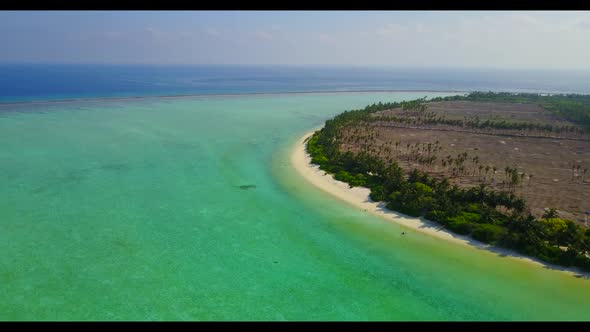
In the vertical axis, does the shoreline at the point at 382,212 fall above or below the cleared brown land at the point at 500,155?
below

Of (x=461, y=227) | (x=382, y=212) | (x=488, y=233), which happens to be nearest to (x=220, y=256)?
(x=382, y=212)

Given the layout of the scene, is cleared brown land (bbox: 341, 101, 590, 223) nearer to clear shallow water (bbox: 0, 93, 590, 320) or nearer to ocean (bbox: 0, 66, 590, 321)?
ocean (bbox: 0, 66, 590, 321)

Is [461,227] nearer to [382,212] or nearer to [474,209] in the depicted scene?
[474,209]

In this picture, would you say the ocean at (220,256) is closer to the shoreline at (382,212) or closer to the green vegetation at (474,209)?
the shoreline at (382,212)

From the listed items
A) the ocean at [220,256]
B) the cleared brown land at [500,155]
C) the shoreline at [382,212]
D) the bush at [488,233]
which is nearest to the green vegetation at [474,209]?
the bush at [488,233]

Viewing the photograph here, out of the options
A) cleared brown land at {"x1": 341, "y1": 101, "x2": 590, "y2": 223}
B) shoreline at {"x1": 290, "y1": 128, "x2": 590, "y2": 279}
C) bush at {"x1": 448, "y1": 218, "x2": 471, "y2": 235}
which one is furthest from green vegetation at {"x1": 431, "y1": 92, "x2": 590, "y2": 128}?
bush at {"x1": 448, "y1": 218, "x2": 471, "y2": 235}

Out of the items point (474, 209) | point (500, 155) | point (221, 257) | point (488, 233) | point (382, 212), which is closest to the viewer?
→ point (221, 257)
